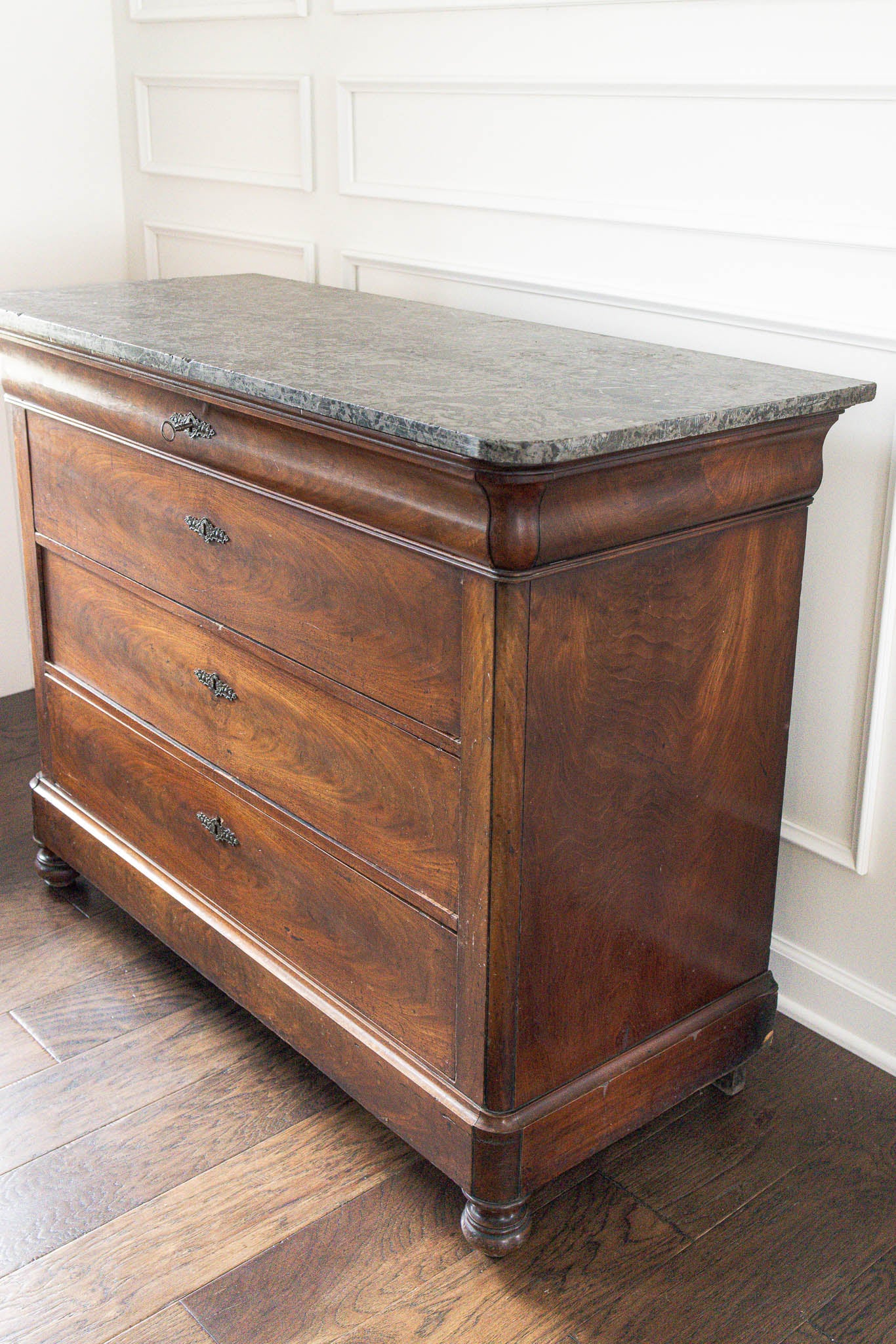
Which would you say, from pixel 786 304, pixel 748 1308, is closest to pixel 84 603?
pixel 786 304

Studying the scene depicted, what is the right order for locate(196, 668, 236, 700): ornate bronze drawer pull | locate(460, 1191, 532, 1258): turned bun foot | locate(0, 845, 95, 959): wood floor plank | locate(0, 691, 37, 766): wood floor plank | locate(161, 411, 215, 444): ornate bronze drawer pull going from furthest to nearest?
locate(0, 691, 37, 766): wood floor plank < locate(0, 845, 95, 959): wood floor plank < locate(196, 668, 236, 700): ornate bronze drawer pull < locate(161, 411, 215, 444): ornate bronze drawer pull < locate(460, 1191, 532, 1258): turned bun foot

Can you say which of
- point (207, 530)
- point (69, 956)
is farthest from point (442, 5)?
point (69, 956)

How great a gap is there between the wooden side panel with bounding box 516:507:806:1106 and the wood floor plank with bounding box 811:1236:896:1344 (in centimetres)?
37

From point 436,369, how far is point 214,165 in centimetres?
148

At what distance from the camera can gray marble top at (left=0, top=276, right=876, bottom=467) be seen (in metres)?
1.28

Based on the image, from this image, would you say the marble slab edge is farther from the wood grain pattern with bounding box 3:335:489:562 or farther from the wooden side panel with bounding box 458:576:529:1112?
the wooden side panel with bounding box 458:576:529:1112

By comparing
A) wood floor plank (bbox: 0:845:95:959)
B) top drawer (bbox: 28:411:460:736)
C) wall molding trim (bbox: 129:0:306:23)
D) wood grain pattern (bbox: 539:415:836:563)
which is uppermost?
wall molding trim (bbox: 129:0:306:23)

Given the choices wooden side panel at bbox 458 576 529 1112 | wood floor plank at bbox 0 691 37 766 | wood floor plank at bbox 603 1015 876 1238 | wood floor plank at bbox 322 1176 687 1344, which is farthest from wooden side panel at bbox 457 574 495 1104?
wood floor plank at bbox 0 691 37 766

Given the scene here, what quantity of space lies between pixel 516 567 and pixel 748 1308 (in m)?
0.91

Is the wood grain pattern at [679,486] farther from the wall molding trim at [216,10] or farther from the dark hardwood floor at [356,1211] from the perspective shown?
the wall molding trim at [216,10]

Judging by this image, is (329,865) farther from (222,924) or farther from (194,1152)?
(194,1152)

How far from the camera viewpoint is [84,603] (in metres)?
2.07

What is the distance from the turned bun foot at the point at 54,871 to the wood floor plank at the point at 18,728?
507mm

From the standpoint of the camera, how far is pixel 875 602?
1.76 m
